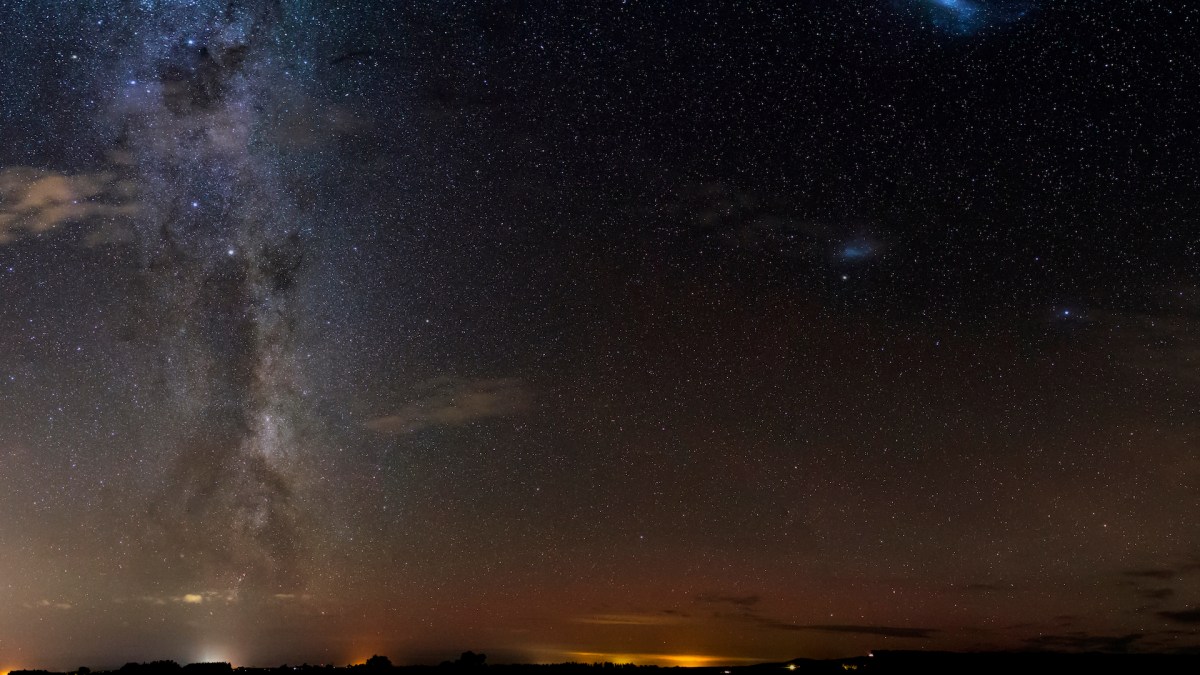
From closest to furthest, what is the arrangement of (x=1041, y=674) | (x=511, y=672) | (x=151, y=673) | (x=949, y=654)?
(x=1041, y=674), (x=949, y=654), (x=151, y=673), (x=511, y=672)

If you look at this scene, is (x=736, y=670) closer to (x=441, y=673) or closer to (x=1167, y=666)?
(x=441, y=673)

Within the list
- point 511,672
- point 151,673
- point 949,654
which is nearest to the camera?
point 949,654

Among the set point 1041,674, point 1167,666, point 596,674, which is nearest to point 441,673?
point 596,674

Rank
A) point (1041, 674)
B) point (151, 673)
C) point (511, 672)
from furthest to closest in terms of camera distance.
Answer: point (511, 672)
point (151, 673)
point (1041, 674)

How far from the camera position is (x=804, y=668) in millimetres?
Answer: 53594

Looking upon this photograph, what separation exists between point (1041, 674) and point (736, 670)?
21726 mm

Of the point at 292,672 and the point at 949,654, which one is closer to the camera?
the point at 949,654

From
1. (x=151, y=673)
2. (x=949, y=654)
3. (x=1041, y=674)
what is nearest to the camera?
(x=1041, y=674)

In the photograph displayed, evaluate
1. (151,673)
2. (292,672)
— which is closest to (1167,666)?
(292,672)

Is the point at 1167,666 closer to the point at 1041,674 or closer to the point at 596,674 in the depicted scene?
the point at 1041,674

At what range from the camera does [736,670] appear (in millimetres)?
57375

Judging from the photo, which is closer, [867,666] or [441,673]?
[867,666]

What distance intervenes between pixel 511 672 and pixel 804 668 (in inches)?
666

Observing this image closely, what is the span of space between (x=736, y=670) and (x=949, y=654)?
16.5 meters
